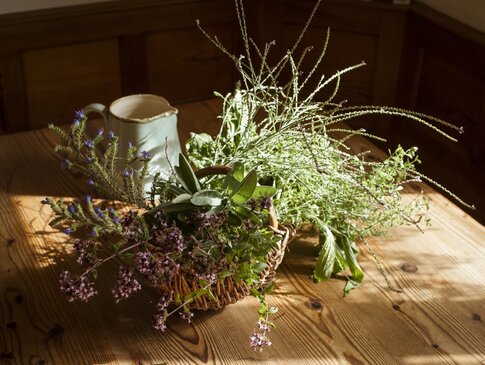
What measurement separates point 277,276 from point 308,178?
194mm

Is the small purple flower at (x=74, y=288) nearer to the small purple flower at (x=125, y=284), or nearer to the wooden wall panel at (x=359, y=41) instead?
the small purple flower at (x=125, y=284)

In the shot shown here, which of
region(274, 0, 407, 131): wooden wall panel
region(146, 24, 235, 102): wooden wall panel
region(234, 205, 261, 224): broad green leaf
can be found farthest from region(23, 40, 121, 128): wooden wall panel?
region(234, 205, 261, 224): broad green leaf

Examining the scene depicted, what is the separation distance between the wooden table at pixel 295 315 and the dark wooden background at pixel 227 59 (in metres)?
1.39

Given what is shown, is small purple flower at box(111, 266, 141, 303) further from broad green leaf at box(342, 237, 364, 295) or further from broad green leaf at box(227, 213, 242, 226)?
broad green leaf at box(342, 237, 364, 295)

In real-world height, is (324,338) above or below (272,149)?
below

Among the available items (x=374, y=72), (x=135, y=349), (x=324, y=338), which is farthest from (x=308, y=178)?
(x=374, y=72)

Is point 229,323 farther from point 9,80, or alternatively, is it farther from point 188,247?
point 9,80

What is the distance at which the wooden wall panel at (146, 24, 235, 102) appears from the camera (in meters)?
3.12

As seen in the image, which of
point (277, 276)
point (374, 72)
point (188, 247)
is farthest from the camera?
point (374, 72)

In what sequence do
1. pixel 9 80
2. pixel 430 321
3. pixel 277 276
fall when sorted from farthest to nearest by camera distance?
pixel 9 80
pixel 277 276
pixel 430 321

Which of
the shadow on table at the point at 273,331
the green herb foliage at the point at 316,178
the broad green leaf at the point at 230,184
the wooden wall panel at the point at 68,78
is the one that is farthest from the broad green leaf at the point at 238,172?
the wooden wall panel at the point at 68,78

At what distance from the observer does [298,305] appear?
1.26 metres

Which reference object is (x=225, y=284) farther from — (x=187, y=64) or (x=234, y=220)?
(x=187, y=64)

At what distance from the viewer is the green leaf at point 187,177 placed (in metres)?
1.20
